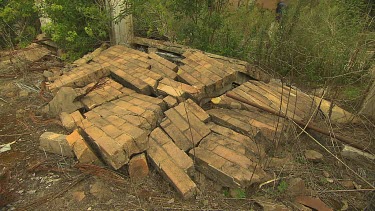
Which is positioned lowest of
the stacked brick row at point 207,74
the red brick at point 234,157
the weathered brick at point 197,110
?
the red brick at point 234,157

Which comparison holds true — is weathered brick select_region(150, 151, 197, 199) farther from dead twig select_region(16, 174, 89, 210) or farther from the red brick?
dead twig select_region(16, 174, 89, 210)

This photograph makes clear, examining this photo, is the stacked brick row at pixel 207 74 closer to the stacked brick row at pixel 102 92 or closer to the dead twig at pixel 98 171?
the stacked brick row at pixel 102 92

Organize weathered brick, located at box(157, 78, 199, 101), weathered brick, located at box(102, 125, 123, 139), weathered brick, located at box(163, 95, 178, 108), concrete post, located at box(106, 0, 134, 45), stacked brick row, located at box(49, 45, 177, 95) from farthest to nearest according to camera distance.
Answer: concrete post, located at box(106, 0, 134, 45) < stacked brick row, located at box(49, 45, 177, 95) < weathered brick, located at box(157, 78, 199, 101) < weathered brick, located at box(163, 95, 178, 108) < weathered brick, located at box(102, 125, 123, 139)

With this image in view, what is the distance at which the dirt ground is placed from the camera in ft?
8.40

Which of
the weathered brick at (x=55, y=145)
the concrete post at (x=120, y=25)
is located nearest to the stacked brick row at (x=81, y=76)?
the weathered brick at (x=55, y=145)

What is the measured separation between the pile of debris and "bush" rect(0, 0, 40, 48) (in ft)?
6.48

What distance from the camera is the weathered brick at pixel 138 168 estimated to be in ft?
9.05

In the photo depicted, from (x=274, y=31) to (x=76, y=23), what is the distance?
4209mm

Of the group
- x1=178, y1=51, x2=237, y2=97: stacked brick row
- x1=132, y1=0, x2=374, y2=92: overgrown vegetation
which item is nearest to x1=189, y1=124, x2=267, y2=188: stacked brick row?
x1=178, y1=51, x2=237, y2=97: stacked brick row

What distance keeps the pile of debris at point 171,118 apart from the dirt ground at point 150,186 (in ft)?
0.43

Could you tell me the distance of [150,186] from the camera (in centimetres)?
274

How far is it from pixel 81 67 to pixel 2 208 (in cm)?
254

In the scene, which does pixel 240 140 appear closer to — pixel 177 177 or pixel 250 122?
pixel 250 122

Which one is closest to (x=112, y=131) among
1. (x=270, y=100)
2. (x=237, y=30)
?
(x=270, y=100)
